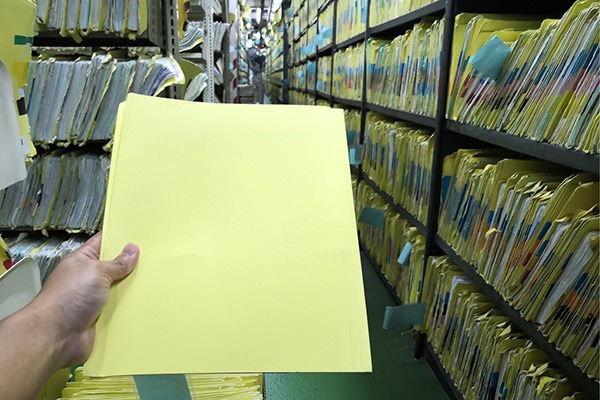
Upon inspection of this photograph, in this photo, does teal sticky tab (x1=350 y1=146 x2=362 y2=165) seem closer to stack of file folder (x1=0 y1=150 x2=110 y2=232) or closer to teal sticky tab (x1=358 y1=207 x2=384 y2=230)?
teal sticky tab (x1=358 y1=207 x2=384 y2=230)

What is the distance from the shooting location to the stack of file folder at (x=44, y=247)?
1.75 metres

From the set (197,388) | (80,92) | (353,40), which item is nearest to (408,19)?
(353,40)

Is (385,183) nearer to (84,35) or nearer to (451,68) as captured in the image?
(451,68)

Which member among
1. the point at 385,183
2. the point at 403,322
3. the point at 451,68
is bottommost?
the point at 403,322

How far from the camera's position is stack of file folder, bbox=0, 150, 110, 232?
70.4 inches

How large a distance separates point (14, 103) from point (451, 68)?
1277 millimetres

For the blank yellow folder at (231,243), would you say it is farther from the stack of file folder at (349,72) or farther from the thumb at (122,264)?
the stack of file folder at (349,72)

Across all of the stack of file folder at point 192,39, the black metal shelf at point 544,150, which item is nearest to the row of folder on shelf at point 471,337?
the black metal shelf at point 544,150

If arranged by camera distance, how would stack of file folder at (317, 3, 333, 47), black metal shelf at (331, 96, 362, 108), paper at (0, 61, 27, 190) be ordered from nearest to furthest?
paper at (0, 61, 27, 190)
black metal shelf at (331, 96, 362, 108)
stack of file folder at (317, 3, 333, 47)

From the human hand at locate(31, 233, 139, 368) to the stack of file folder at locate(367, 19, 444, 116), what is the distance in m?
1.39

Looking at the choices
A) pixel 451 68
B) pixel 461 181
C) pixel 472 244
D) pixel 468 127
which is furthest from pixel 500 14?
pixel 472 244

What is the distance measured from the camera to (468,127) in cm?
143

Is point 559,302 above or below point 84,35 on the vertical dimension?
below

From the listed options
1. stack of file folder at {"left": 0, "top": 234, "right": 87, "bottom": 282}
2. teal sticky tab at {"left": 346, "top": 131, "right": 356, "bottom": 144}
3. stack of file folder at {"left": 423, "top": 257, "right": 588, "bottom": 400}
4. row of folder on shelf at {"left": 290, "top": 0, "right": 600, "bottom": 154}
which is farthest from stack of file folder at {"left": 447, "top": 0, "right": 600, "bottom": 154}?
stack of file folder at {"left": 0, "top": 234, "right": 87, "bottom": 282}
